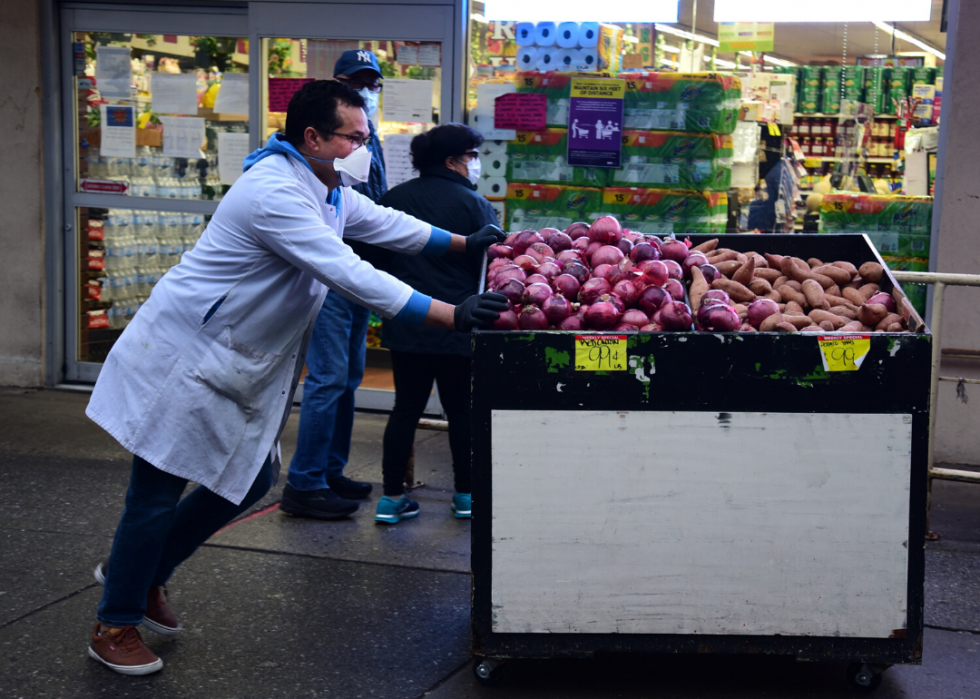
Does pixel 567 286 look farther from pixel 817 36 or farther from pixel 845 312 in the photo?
pixel 817 36

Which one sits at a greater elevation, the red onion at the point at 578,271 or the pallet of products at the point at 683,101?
the pallet of products at the point at 683,101

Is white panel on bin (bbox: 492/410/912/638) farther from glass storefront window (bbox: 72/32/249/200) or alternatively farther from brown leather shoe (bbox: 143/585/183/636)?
glass storefront window (bbox: 72/32/249/200)

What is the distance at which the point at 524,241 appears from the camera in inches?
154

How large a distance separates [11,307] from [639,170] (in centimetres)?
444

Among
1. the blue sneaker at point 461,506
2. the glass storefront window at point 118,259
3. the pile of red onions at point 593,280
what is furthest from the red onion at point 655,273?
the glass storefront window at point 118,259

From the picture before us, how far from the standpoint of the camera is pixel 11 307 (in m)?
7.32

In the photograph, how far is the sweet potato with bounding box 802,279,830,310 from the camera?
363 cm

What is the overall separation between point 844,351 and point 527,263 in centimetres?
Answer: 116

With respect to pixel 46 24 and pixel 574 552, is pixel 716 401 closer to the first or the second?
pixel 574 552

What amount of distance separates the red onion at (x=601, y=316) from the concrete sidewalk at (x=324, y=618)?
3.76 feet

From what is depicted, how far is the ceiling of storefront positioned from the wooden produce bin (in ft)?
12.1

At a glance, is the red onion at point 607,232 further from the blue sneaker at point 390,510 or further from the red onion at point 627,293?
the blue sneaker at point 390,510

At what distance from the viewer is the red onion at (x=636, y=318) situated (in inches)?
129

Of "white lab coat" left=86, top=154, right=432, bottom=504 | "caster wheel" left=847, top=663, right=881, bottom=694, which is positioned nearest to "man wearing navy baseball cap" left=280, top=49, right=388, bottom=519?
"white lab coat" left=86, top=154, right=432, bottom=504
